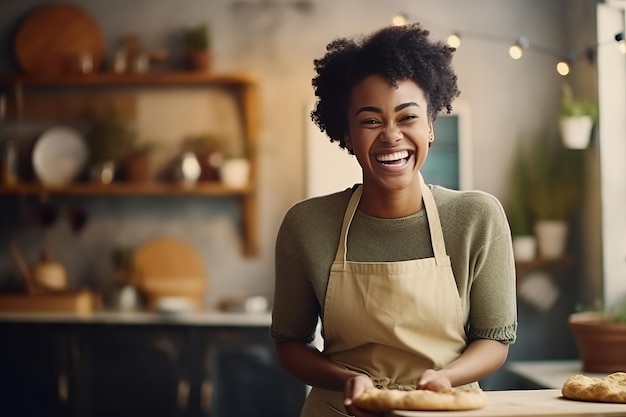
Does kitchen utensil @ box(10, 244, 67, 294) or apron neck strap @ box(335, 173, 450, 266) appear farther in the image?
kitchen utensil @ box(10, 244, 67, 294)

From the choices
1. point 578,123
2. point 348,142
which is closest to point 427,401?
point 348,142

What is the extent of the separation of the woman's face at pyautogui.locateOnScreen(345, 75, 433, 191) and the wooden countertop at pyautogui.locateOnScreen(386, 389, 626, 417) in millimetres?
500

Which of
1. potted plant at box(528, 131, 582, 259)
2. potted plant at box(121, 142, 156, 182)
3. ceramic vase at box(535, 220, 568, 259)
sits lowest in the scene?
ceramic vase at box(535, 220, 568, 259)

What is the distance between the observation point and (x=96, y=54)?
18.4 ft

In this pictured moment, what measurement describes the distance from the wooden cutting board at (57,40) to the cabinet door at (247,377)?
1.79 meters

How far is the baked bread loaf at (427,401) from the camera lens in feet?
5.52

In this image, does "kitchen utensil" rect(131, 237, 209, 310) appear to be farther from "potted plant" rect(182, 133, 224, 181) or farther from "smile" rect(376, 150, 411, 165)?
"smile" rect(376, 150, 411, 165)

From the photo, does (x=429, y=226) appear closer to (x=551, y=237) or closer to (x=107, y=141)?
(x=551, y=237)

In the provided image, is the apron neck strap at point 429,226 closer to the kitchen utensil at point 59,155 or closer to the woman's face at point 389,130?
the woman's face at point 389,130

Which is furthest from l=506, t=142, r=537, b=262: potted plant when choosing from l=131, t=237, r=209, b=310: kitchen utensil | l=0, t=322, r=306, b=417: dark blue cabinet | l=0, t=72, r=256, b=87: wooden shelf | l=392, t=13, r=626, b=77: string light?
l=131, t=237, r=209, b=310: kitchen utensil

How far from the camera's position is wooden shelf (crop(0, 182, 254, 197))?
5332 mm

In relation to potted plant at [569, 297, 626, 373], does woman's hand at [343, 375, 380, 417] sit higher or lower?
higher

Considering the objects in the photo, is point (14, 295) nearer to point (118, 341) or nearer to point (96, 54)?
point (118, 341)

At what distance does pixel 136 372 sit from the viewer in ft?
16.6
